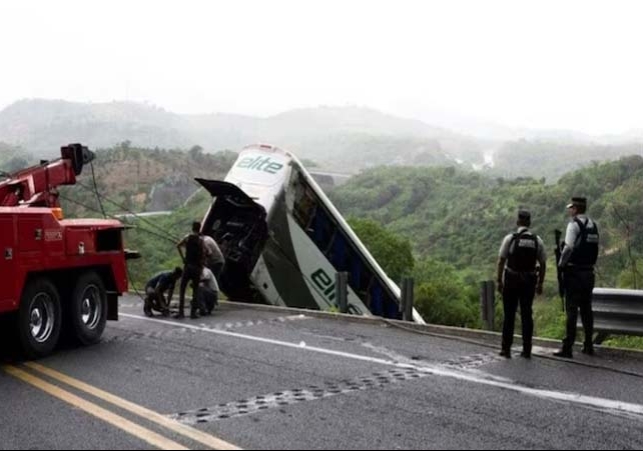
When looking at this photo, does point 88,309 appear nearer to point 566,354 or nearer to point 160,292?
point 160,292

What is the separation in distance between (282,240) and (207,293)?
3.52 meters

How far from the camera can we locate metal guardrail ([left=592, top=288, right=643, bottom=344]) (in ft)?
27.6

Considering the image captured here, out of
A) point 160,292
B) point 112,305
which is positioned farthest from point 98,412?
point 160,292

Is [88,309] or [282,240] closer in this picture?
A: [88,309]

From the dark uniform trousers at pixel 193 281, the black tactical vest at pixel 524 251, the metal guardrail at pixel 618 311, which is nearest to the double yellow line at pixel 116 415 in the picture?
the black tactical vest at pixel 524 251

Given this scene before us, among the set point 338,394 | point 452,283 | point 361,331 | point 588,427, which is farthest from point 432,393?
point 452,283

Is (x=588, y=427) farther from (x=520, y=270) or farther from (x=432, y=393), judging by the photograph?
(x=520, y=270)

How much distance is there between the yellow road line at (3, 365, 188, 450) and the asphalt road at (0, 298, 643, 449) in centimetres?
2

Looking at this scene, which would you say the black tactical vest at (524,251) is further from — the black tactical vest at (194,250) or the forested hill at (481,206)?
the forested hill at (481,206)

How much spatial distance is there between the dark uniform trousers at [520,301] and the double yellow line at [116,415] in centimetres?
422

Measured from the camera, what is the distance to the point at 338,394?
21.0 feet

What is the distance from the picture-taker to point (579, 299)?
27.2 ft

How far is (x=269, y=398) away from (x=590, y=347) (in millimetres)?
4096

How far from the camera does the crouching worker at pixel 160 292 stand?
12.6 metres
